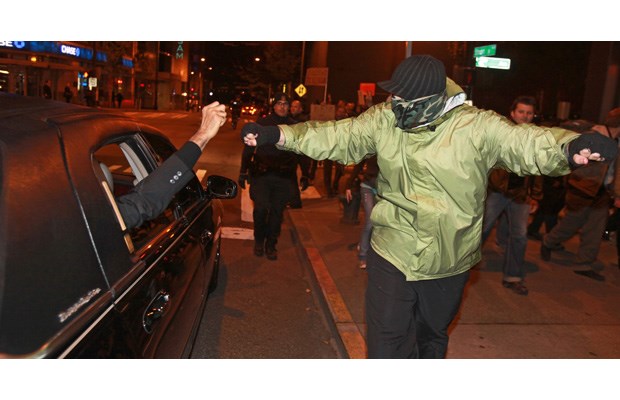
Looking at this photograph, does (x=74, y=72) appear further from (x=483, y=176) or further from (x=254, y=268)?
(x=483, y=176)

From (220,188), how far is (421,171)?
1742mm

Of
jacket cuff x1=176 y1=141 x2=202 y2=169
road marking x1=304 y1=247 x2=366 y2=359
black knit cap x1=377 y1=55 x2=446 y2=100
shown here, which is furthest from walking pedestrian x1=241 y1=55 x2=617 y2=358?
road marking x1=304 y1=247 x2=366 y2=359

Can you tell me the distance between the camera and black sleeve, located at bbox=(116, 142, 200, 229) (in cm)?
238

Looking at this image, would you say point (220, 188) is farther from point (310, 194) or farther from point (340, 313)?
point (310, 194)

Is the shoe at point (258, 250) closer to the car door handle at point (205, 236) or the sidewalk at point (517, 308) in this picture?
the sidewalk at point (517, 308)

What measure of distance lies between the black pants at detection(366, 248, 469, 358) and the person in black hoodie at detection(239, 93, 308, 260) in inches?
137

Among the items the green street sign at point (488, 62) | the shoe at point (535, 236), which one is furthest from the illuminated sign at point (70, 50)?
the shoe at point (535, 236)

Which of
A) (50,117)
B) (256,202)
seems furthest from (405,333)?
(256,202)

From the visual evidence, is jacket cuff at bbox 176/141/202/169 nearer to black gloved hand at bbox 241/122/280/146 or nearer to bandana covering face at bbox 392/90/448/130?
black gloved hand at bbox 241/122/280/146

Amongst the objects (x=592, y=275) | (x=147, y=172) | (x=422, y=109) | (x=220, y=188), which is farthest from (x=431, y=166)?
(x=592, y=275)

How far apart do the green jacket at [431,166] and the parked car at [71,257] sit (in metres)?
0.96

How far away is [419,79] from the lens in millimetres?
2639

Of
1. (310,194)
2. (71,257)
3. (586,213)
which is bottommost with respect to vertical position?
(310,194)

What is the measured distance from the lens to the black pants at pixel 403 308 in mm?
2852
